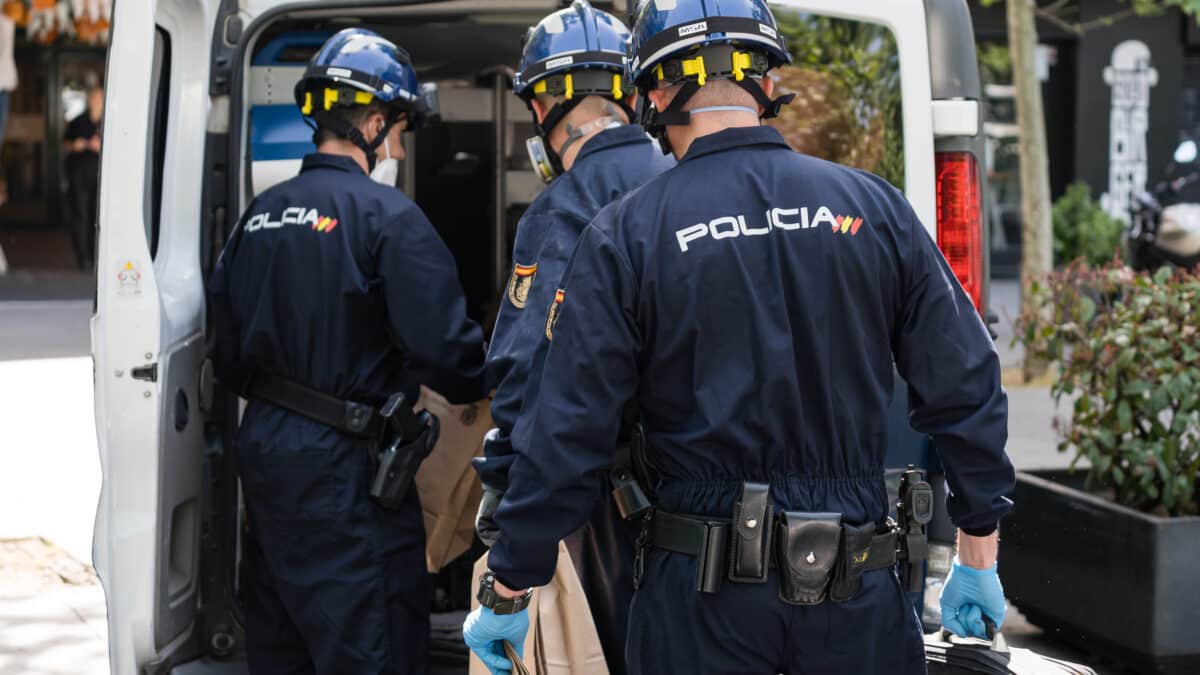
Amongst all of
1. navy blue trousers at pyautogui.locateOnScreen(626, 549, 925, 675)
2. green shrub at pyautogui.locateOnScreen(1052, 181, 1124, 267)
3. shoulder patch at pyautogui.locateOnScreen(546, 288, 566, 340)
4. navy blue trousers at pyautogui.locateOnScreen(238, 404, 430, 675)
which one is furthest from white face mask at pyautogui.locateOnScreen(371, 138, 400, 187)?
green shrub at pyautogui.locateOnScreen(1052, 181, 1124, 267)

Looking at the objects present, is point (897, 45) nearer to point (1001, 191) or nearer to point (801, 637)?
point (801, 637)

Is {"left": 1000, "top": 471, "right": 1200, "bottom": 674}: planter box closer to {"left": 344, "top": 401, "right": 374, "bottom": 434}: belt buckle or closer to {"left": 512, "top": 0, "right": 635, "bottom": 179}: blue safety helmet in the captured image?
{"left": 512, "top": 0, "right": 635, "bottom": 179}: blue safety helmet

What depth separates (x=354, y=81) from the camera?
427 cm

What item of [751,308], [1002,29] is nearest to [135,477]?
[751,308]

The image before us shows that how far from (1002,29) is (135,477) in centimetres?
1720

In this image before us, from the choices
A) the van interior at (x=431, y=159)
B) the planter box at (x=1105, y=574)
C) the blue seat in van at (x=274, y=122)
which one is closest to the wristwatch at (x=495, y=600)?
the van interior at (x=431, y=159)

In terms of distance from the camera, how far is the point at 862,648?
279cm

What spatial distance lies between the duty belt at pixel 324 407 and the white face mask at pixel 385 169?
76cm

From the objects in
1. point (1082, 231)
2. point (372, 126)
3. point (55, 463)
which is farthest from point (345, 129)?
point (1082, 231)

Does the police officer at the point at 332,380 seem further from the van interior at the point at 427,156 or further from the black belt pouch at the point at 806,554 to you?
the black belt pouch at the point at 806,554

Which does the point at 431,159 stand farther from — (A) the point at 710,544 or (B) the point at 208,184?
(A) the point at 710,544

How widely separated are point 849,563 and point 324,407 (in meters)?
1.83

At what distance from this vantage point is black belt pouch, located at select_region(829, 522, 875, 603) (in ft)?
9.03

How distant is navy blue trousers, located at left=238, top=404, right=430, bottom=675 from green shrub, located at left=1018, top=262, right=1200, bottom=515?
8.52 feet
